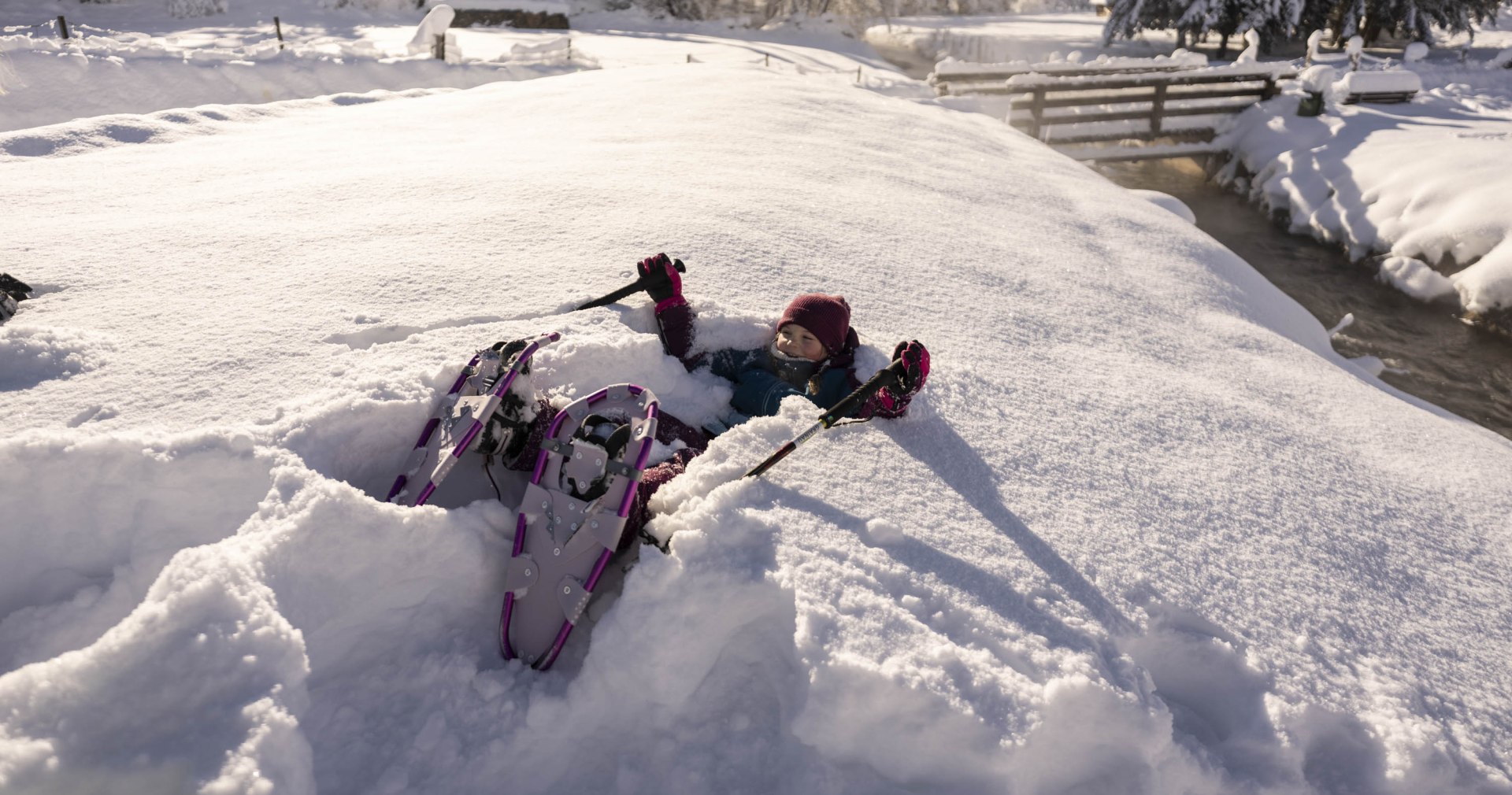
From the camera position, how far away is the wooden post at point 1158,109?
1062 cm

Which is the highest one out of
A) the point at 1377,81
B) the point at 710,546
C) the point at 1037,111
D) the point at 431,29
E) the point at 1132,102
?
the point at 431,29

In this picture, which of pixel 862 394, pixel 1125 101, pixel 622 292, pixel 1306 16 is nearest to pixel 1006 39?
pixel 1306 16

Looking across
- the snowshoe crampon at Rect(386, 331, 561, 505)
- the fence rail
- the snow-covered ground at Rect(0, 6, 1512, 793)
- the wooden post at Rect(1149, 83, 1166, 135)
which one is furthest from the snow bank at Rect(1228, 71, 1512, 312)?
the snowshoe crampon at Rect(386, 331, 561, 505)

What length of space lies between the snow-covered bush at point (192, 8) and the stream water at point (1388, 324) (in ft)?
57.1

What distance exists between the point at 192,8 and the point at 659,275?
1731 cm

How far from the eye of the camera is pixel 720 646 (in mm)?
1810

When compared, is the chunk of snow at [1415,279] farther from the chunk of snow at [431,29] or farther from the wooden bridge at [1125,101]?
the chunk of snow at [431,29]

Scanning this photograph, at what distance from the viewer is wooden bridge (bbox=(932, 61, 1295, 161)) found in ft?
33.3

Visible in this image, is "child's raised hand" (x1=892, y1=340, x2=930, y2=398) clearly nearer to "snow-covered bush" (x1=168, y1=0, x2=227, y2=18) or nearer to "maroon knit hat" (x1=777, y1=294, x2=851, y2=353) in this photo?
"maroon knit hat" (x1=777, y1=294, x2=851, y2=353)

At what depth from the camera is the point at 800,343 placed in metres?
2.71

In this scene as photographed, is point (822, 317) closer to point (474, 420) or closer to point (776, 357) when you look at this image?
point (776, 357)

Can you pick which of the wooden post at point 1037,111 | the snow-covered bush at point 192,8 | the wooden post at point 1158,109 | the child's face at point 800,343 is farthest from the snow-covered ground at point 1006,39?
the child's face at point 800,343

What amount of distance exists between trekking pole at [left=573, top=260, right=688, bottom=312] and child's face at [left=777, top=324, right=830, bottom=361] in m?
0.43

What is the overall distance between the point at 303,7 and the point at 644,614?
19451mm
